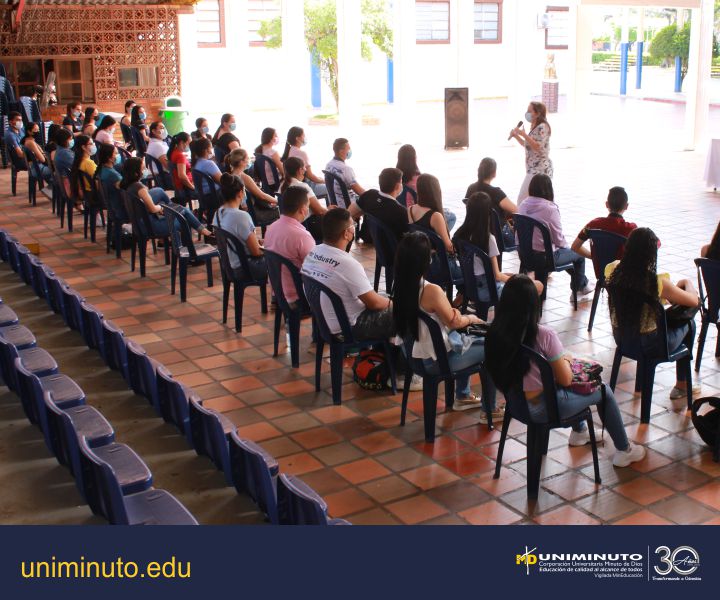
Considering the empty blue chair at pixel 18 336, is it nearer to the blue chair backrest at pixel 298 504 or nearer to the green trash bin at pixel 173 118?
the blue chair backrest at pixel 298 504

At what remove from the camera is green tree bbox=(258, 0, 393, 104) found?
2722 cm

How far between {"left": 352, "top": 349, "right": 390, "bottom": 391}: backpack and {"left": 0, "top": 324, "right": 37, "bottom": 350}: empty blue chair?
6.35 feet

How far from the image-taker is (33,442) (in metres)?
4.71

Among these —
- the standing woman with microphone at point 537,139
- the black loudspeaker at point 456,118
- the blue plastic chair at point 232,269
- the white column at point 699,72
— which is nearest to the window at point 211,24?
the black loudspeaker at point 456,118

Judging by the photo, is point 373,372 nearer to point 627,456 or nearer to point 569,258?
point 627,456

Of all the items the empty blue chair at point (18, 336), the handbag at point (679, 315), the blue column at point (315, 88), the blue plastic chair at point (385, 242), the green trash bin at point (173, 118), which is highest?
the blue column at point (315, 88)

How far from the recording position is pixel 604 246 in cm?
623

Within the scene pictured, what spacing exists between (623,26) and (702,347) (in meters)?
35.8

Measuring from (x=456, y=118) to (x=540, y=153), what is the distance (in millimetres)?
7821

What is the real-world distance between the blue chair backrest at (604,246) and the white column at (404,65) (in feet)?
39.5

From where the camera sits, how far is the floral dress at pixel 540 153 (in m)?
9.47

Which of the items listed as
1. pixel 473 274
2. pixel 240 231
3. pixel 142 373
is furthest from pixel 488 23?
pixel 142 373

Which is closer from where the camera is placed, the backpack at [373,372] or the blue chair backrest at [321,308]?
the blue chair backrest at [321,308]

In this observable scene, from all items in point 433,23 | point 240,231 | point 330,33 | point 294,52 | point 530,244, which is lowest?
point 530,244
